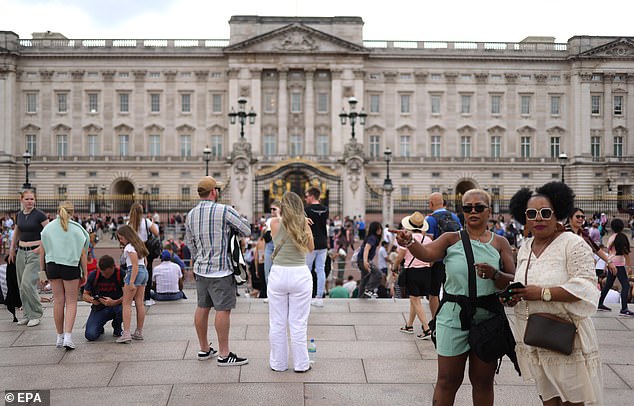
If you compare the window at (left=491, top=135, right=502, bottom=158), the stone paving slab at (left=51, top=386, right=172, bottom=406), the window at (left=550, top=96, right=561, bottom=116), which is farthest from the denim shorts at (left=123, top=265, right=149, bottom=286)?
the window at (left=550, top=96, right=561, bottom=116)

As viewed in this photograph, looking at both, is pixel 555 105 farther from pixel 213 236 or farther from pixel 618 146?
pixel 213 236

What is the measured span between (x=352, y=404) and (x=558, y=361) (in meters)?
2.48

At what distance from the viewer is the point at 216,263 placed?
771 centimetres

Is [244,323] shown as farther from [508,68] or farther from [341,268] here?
[508,68]

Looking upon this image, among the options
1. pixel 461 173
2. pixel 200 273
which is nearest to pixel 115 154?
pixel 461 173

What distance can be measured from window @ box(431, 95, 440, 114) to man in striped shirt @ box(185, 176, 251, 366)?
5307 centimetres

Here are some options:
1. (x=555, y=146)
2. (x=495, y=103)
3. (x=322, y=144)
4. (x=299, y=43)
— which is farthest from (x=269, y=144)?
(x=555, y=146)

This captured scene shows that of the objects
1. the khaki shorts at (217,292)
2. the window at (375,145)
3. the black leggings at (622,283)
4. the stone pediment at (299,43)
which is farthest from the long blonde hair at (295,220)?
the window at (375,145)

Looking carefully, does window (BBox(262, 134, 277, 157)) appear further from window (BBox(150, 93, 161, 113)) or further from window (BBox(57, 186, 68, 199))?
window (BBox(57, 186, 68, 199))

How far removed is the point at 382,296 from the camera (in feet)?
45.0

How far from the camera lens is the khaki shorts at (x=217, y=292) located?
25.1 feet

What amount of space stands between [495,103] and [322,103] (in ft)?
54.1

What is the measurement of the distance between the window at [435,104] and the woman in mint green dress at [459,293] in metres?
54.9

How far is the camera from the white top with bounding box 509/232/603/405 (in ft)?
15.1
